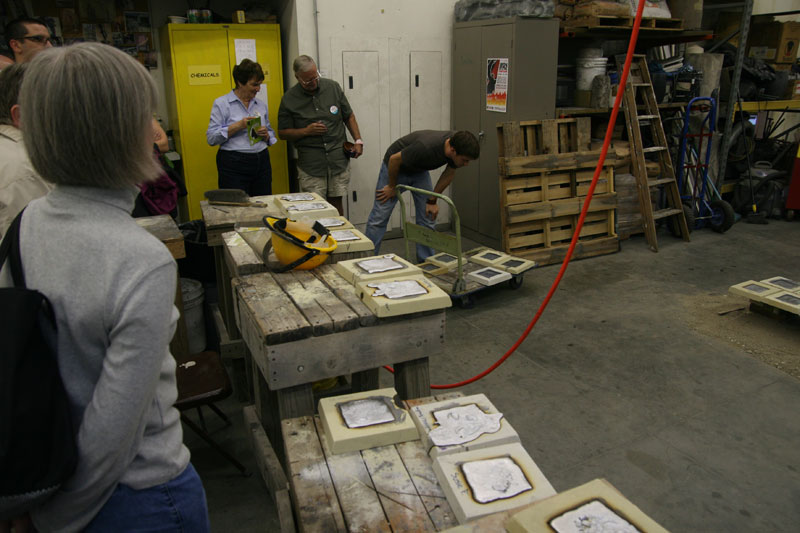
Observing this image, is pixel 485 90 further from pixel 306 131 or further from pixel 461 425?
pixel 461 425

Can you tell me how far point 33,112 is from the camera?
108cm

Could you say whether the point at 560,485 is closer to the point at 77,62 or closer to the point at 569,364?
the point at 569,364

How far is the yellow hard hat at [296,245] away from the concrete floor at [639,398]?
1110 millimetres

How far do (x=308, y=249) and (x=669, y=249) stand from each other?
5.00m

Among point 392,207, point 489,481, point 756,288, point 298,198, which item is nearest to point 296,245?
point 298,198

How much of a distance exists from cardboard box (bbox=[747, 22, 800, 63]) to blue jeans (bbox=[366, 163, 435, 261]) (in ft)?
20.2

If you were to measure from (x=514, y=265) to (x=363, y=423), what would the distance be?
11.5 feet

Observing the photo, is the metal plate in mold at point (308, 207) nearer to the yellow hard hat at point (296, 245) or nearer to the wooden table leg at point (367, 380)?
the yellow hard hat at point (296, 245)

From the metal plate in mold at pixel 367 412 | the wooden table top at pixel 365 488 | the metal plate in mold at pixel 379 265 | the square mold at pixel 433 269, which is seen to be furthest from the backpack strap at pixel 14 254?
the square mold at pixel 433 269

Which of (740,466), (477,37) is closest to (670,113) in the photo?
(477,37)

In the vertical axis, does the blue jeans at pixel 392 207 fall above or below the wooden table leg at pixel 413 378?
above

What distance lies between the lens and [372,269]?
252 cm

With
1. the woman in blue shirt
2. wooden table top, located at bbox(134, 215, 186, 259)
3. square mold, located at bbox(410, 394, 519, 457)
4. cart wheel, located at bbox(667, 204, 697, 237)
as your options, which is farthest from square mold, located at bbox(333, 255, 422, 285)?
cart wheel, located at bbox(667, 204, 697, 237)

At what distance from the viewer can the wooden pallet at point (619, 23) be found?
241 inches
